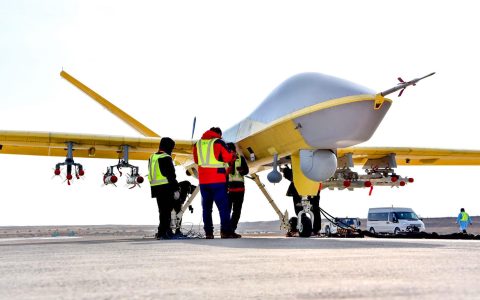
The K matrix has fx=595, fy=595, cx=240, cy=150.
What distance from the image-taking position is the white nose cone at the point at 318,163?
1446 cm

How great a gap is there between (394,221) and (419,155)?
13.2 meters

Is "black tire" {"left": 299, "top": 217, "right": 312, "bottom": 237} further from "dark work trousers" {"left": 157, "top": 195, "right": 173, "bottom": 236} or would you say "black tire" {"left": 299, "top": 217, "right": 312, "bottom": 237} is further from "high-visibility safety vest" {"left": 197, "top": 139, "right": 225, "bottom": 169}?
"dark work trousers" {"left": 157, "top": 195, "right": 173, "bottom": 236}

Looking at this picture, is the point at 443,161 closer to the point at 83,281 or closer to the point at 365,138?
the point at 365,138

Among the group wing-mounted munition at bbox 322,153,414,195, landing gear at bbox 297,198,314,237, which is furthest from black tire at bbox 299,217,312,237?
wing-mounted munition at bbox 322,153,414,195

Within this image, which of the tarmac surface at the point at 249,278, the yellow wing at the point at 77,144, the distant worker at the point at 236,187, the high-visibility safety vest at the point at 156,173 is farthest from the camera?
the yellow wing at the point at 77,144

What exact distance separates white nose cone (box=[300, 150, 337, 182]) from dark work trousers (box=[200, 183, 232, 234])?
2.25 m

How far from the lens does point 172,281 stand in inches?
165

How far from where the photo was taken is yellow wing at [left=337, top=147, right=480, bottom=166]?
2046cm

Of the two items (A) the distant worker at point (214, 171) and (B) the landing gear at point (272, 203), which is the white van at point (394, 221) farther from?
(A) the distant worker at point (214, 171)

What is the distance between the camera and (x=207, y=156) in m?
13.5

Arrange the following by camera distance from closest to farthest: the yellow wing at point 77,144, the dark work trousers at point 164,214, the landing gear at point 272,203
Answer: the dark work trousers at point 164,214, the yellow wing at point 77,144, the landing gear at point 272,203

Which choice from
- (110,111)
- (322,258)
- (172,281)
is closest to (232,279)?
(172,281)

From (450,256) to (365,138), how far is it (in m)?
7.31

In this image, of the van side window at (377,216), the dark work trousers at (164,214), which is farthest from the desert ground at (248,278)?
the van side window at (377,216)
